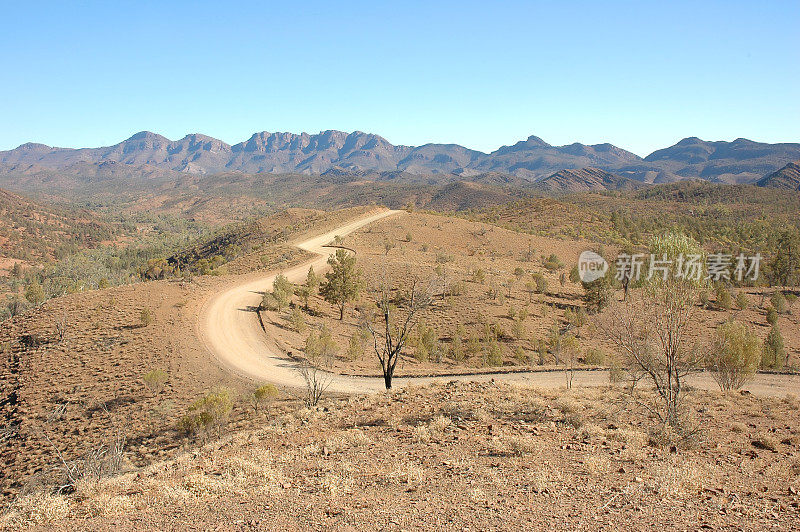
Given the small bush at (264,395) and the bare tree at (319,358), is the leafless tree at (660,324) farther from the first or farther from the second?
the bare tree at (319,358)

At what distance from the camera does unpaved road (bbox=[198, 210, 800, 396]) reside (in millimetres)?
19203

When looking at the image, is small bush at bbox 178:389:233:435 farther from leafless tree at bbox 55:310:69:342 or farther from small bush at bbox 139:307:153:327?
leafless tree at bbox 55:310:69:342

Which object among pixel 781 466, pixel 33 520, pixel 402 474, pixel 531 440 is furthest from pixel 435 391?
pixel 33 520

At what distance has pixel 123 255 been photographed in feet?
394

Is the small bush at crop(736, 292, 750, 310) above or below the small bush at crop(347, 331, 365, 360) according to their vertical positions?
above

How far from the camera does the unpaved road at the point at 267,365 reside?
19.2 m

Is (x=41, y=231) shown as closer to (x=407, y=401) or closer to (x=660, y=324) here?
(x=407, y=401)

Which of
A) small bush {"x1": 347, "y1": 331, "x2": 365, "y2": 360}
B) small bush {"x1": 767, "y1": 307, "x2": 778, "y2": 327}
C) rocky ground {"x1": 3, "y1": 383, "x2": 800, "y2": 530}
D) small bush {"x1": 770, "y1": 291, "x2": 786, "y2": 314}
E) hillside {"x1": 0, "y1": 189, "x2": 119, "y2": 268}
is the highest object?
hillside {"x1": 0, "y1": 189, "x2": 119, "y2": 268}

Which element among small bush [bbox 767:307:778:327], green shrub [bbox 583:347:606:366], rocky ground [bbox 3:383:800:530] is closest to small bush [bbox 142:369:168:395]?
→ rocky ground [bbox 3:383:800:530]

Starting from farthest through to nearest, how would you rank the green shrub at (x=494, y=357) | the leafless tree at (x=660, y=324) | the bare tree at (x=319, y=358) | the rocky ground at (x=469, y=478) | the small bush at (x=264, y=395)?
1. the green shrub at (x=494, y=357)
2. the bare tree at (x=319, y=358)
3. the small bush at (x=264, y=395)
4. the leafless tree at (x=660, y=324)
5. the rocky ground at (x=469, y=478)

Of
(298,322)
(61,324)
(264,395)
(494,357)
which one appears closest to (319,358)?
(264,395)

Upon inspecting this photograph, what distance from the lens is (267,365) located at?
2109 centimetres

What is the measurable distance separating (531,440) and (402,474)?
11.5ft

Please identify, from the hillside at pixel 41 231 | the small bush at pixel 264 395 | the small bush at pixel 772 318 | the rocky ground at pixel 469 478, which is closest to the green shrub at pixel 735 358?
the rocky ground at pixel 469 478
